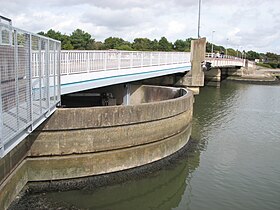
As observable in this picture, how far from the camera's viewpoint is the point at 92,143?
9922 millimetres

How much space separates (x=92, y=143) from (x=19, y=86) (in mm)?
3800

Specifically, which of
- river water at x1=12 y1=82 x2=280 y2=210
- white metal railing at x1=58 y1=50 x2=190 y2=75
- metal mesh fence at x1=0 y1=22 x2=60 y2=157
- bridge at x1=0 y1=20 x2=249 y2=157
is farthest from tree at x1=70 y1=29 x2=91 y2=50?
metal mesh fence at x1=0 y1=22 x2=60 y2=157

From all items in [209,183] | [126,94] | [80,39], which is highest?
[80,39]

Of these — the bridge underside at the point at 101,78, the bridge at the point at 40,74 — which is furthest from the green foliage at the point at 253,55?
the bridge at the point at 40,74

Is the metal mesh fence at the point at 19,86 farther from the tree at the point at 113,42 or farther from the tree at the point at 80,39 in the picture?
the tree at the point at 113,42

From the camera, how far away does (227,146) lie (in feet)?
49.0

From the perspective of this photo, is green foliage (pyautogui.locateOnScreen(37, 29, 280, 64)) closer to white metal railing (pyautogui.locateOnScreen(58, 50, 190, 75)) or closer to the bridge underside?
white metal railing (pyautogui.locateOnScreen(58, 50, 190, 75))

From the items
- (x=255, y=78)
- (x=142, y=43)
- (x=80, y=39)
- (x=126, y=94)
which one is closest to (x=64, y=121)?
(x=126, y=94)

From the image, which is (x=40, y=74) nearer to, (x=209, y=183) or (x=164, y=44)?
(x=209, y=183)

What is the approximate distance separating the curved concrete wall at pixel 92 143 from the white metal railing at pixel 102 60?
2.44 metres

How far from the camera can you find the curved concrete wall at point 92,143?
936 cm

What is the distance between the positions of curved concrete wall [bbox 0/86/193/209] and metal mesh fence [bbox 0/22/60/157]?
1016 mm

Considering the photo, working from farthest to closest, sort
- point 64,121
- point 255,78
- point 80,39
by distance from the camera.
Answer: point 80,39
point 255,78
point 64,121

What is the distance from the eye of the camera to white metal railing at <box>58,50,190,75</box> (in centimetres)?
1126
